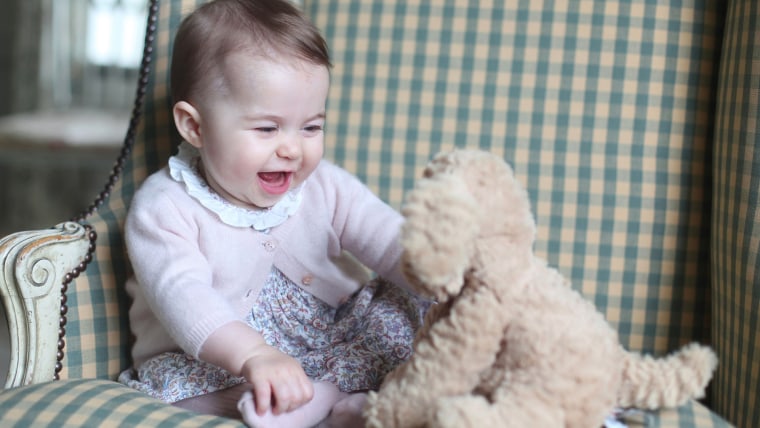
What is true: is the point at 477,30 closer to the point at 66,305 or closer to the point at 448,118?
the point at 448,118

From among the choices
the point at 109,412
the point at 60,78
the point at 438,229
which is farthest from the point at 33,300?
the point at 60,78

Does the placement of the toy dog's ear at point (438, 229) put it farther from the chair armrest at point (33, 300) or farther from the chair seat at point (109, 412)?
the chair armrest at point (33, 300)

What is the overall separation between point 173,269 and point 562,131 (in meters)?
0.66

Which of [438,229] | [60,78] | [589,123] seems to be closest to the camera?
[438,229]

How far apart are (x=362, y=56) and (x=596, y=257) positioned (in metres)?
0.51

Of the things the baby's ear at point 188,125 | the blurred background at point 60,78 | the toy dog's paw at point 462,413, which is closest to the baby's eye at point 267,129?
the baby's ear at point 188,125

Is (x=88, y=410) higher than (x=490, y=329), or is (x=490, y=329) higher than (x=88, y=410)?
(x=490, y=329)

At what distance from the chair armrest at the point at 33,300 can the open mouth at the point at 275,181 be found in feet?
0.99

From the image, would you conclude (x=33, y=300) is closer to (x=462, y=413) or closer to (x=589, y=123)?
(x=462, y=413)

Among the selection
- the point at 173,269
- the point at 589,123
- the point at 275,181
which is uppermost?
the point at 589,123

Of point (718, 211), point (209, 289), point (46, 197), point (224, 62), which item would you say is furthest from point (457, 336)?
point (46, 197)

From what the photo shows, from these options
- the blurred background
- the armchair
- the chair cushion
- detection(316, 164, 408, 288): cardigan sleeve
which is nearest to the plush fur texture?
the chair cushion

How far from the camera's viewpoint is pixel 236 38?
1061 millimetres

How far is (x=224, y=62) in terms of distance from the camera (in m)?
1.06
